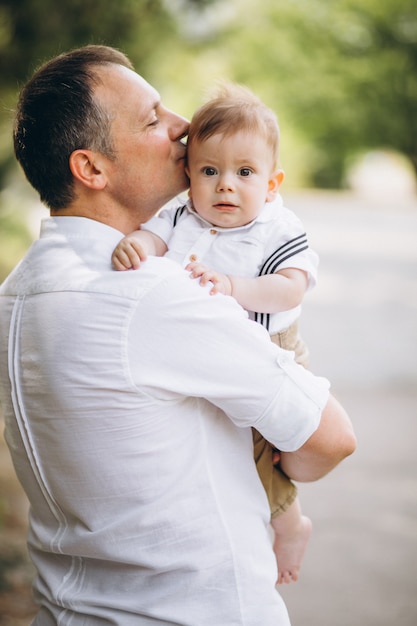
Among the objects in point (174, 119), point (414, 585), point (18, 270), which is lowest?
point (414, 585)

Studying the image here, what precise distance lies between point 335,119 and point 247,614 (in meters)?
26.0

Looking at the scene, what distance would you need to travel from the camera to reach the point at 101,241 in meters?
1.79

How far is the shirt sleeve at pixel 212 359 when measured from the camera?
1564 millimetres

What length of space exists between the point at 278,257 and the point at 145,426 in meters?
0.55

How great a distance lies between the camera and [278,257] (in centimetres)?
190

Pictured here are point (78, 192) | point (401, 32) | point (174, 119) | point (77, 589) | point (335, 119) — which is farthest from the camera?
point (335, 119)

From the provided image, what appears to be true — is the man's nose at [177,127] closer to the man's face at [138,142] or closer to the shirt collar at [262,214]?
the man's face at [138,142]

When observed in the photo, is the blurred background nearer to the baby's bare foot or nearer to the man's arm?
the man's arm

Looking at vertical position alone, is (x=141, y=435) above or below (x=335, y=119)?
below

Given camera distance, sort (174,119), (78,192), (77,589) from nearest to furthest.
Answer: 1. (77,589)
2. (78,192)
3. (174,119)

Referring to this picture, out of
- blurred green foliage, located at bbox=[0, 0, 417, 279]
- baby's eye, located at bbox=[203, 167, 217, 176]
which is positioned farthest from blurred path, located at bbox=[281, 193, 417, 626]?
blurred green foliage, located at bbox=[0, 0, 417, 279]

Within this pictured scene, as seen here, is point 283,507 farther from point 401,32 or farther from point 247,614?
point 401,32

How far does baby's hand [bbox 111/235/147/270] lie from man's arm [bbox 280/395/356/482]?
1.69 feet

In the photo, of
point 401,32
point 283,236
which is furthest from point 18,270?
point 401,32
